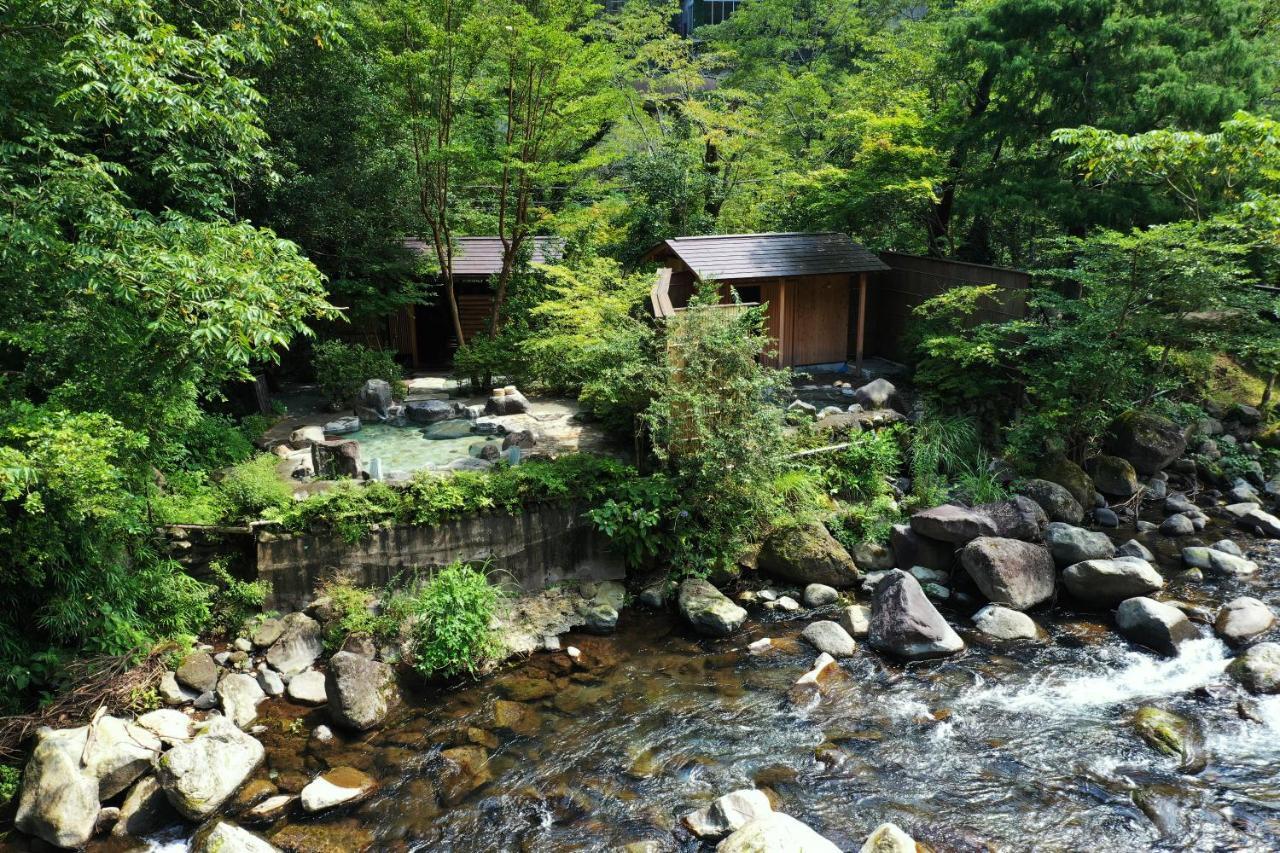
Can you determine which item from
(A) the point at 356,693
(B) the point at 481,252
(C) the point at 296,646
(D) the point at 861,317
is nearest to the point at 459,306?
(B) the point at 481,252

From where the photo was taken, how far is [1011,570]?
33.9 ft

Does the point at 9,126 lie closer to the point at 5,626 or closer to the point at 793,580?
the point at 5,626

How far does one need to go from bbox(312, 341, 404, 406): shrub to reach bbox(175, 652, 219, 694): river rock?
335 inches

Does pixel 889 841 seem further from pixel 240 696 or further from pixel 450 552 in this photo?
pixel 240 696

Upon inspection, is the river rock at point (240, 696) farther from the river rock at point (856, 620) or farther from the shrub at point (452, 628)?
the river rock at point (856, 620)

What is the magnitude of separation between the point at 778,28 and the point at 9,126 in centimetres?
2739

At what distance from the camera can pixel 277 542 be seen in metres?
9.83

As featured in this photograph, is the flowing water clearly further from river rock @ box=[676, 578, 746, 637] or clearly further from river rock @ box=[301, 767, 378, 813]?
river rock @ box=[676, 578, 746, 637]

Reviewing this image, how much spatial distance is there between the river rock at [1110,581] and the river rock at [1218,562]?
1215mm

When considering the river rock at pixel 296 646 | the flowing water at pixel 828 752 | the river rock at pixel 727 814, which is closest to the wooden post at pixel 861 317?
the flowing water at pixel 828 752

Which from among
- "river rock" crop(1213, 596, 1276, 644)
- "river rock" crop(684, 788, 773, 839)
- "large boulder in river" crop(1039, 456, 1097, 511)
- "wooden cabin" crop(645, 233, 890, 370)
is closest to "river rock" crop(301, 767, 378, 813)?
"river rock" crop(684, 788, 773, 839)

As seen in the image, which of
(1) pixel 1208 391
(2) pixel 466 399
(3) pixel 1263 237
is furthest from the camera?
(2) pixel 466 399

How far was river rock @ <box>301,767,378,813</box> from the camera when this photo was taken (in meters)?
7.23

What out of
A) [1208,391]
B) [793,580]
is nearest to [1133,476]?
[1208,391]
